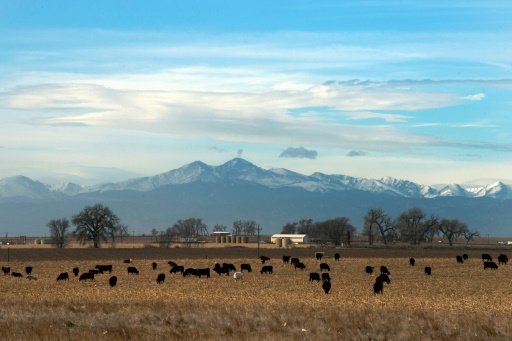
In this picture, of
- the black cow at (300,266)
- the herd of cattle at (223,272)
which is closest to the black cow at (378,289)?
the herd of cattle at (223,272)

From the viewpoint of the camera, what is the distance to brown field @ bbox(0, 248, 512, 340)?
952 inches

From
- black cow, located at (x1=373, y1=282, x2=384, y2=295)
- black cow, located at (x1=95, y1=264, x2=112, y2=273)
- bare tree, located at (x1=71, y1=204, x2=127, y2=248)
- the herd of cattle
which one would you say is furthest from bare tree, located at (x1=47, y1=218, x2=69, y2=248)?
black cow, located at (x1=373, y1=282, x2=384, y2=295)

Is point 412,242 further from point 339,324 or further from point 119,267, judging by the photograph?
point 339,324

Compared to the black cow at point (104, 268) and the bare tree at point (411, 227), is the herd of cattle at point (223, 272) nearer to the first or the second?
the black cow at point (104, 268)

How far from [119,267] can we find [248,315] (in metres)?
37.8

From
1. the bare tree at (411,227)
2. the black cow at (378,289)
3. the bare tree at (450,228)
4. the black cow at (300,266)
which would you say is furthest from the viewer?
the bare tree at (411,227)

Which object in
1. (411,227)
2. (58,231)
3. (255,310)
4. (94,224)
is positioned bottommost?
(255,310)

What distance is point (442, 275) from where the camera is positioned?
5438 centimetres

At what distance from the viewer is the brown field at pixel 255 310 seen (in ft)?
79.3

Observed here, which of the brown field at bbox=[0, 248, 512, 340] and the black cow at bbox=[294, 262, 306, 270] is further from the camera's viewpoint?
the black cow at bbox=[294, 262, 306, 270]

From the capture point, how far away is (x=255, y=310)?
28.2 metres

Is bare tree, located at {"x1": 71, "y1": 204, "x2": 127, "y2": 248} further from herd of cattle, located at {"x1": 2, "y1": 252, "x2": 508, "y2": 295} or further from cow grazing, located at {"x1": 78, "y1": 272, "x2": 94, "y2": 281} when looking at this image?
cow grazing, located at {"x1": 78, "y1": 272, "x2": 94, "y2": 281}

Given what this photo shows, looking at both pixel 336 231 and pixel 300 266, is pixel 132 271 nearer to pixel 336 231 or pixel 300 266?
pixel 300 266

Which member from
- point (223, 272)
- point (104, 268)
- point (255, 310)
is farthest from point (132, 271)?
point (255, 310)
